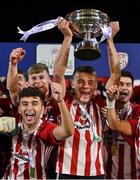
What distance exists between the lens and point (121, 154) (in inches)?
102

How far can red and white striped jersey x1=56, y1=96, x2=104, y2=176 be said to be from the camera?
2.38 meters

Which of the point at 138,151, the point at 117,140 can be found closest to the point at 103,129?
the point at 117,140

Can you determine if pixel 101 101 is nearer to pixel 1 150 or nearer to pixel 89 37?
pixel 89 37

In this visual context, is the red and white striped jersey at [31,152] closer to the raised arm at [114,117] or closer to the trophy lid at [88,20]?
the raised arm at [114,117]

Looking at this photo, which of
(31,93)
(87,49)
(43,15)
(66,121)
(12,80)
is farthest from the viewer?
(43,15)

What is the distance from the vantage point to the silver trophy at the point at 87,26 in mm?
2488

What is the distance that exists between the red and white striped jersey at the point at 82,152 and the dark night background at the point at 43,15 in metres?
2.78

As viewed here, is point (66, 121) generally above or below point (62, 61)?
below

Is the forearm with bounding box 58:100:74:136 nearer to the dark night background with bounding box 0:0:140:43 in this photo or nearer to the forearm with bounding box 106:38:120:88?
the forearm with bounding box 106:38:120:88

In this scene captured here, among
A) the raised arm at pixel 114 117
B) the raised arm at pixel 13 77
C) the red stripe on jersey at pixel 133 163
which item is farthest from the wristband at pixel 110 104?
the raised arm at pixel 13 77

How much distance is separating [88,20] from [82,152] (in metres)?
0.77

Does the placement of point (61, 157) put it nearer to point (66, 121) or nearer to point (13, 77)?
point (66, 121)

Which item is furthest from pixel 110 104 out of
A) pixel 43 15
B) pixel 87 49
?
pixel 43 15

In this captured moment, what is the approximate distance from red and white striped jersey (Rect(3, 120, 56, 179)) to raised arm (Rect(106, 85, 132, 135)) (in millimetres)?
316
